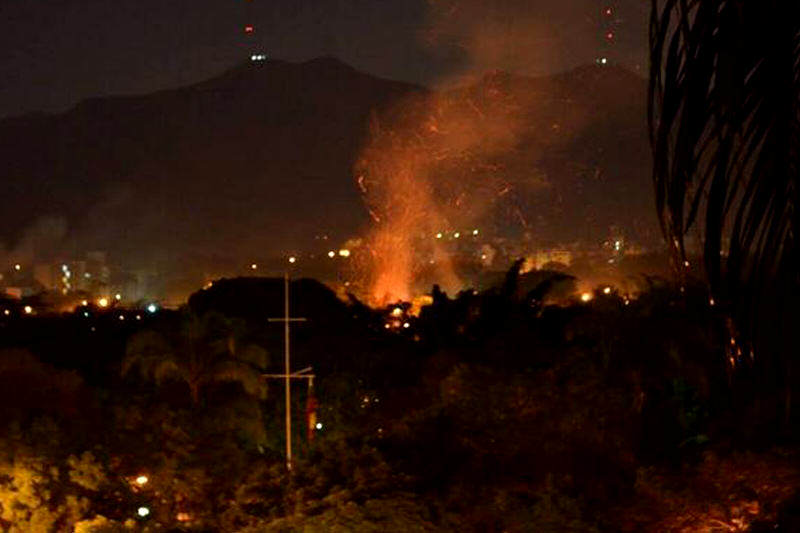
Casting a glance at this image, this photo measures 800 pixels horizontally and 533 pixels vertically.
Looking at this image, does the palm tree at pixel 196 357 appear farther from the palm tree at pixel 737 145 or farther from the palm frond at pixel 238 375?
the palm tree at pixel 737 145

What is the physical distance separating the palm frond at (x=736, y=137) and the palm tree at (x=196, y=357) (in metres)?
18.4

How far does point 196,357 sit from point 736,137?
1930cm

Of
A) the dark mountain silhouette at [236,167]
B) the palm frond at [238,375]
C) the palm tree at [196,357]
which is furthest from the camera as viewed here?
the dark mountain silhouette at [236,167]

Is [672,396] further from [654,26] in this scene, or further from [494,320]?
[654,26]

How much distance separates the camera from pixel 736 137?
1455 millimetres

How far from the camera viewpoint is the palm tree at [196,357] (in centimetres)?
1994

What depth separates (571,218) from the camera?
7881 cm

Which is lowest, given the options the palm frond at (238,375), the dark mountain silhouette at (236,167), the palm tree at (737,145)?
the palm tree at (737,145)

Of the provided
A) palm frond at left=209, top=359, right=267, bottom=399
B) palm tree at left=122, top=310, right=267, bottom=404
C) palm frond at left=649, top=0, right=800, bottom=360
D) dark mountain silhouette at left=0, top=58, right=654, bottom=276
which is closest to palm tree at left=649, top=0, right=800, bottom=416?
palm frond at left=649, top=0, right=800, bottom=360

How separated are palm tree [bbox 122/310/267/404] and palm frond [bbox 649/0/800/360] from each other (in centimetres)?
1837

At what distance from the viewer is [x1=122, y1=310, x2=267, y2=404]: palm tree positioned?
19.9 metres

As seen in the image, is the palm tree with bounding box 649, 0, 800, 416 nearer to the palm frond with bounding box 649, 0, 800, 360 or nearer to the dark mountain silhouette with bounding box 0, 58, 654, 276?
the palm frond with bounding box 649, 0, 800, 360

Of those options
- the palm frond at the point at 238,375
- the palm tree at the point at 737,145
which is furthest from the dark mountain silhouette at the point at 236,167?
the palm tree at the point at 737,145

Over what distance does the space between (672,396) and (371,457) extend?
5983 mm
